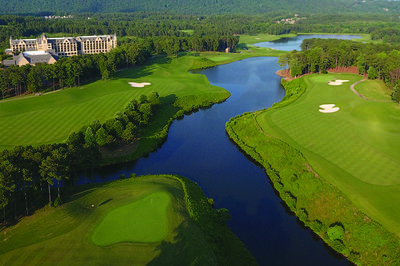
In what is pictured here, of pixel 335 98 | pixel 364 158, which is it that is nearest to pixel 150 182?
pixel 364 158

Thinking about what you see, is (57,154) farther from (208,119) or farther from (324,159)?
(208,119)

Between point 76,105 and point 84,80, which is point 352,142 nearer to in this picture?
point 76,105

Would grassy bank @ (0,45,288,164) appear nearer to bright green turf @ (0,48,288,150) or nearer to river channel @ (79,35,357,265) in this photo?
bright green turf @ (0,48,288,150)

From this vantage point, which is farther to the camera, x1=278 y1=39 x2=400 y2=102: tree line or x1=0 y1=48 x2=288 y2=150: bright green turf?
x1=278 y1=39 x2=400 y2=102: tree line

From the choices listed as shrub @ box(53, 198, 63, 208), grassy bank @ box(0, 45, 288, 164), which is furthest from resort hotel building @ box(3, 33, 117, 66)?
shrub @ box(53, 198, 63, 208)

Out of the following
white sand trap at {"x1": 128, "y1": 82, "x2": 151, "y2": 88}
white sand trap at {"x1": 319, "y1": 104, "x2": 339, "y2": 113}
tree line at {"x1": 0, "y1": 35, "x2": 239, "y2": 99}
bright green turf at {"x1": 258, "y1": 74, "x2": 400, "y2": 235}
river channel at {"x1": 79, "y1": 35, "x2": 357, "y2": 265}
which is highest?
tree line at {"x1": 0, "y1": 35, "x2": 239, "y2": 99}

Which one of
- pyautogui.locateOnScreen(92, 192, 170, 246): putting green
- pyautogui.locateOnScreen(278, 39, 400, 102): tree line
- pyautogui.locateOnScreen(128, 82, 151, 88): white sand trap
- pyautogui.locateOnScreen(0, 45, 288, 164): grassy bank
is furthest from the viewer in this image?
pyautogui.locateOnScreen(278, 39, 400, 102): tree line

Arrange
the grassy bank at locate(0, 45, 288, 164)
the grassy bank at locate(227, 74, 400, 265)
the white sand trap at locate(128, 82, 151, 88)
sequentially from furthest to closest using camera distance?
the white sand trap at locate(128, 82, 151, 88) < the grassy bank at locate(0, 45, 288, 164) < the grassy bank at locate(227, 74, 400, 265)
